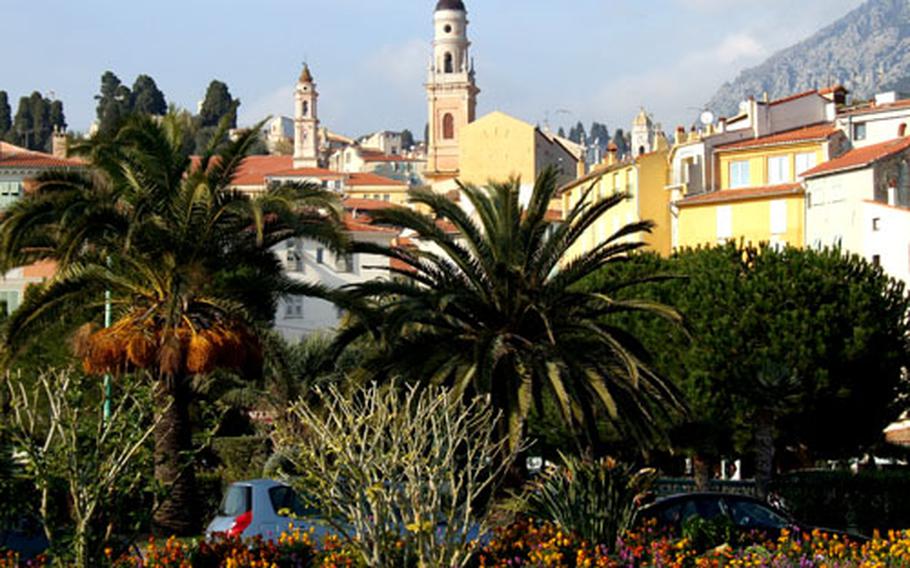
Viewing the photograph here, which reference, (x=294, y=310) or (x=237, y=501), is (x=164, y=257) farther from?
(x=294, y=310)

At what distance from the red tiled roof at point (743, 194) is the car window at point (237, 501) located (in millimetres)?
45535

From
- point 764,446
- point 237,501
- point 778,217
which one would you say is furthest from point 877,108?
point 237,501

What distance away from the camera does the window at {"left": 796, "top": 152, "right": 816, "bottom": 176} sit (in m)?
66.6

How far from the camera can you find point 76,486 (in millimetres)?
15867

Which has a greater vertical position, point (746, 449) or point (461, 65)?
point (461, 65)

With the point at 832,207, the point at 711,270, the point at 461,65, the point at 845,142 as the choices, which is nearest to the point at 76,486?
the point at 711,270

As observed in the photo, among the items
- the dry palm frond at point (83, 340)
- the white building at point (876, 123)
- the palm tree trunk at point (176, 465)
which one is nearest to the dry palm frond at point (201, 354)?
the palm tree trunk at point (176, 465)

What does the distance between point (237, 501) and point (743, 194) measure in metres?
47.4

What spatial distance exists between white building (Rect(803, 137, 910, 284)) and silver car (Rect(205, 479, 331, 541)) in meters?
39.0

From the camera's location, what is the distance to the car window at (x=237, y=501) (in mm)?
22219

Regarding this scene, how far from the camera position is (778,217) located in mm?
64938

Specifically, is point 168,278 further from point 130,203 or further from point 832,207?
point 832,207

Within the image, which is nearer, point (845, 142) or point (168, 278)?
point (168, 278)

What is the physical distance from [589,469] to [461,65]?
157m
